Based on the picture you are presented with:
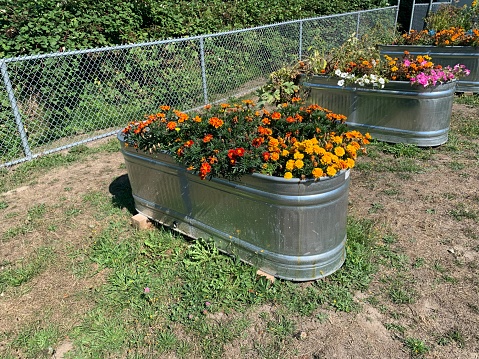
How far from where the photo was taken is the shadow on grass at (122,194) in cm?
382

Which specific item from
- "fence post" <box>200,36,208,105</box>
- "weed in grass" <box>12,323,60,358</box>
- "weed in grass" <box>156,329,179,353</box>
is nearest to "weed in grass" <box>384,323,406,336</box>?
"weed in grass" <box>156,329,179,353</box>

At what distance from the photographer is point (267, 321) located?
7.86 ft

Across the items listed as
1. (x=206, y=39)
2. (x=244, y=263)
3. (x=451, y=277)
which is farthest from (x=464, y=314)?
(x=206, y=39)

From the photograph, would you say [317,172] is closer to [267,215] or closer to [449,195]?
[267,215]

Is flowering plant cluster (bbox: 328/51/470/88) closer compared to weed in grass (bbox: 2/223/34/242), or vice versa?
weed in grass (bbox: 2/223/34/242)

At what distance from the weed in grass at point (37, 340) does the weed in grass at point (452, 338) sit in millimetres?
2289

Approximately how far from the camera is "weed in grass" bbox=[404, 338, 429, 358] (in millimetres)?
2129

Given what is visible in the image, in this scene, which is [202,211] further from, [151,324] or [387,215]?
[387,215]

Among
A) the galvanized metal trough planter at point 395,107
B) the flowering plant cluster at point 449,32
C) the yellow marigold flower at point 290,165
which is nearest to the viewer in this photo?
the yellow marigold flower at point 290,165

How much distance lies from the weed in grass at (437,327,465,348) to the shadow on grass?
2.71 metres

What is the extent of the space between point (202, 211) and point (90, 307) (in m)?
1.01

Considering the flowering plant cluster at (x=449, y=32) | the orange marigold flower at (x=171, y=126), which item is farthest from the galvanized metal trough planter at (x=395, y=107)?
the orange marigold flower at (x=171, y=126)

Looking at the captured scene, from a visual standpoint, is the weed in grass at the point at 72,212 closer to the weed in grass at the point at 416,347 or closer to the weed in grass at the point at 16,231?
the weed in grass at the point at 16,231

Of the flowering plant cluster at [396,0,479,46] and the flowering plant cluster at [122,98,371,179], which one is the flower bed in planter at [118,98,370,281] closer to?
the flowering plant cluster at [122,98,371,179]
